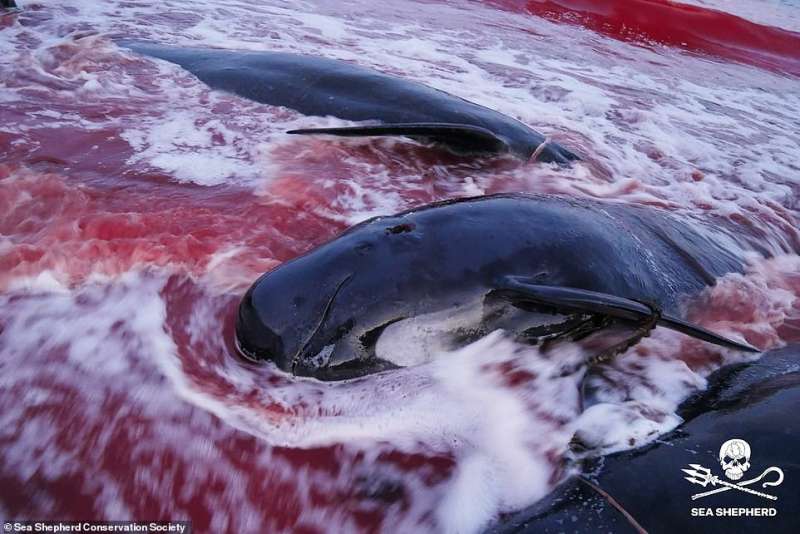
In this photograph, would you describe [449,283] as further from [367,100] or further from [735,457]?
[367,100]

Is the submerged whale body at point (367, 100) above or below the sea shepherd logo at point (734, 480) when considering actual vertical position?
above

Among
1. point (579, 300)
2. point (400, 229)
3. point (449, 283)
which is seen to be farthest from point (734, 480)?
point (400, 229)

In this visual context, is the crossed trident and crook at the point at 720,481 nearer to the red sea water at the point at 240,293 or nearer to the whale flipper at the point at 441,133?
the red sea water at the point at 240,293

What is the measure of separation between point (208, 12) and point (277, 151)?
5.41 metres

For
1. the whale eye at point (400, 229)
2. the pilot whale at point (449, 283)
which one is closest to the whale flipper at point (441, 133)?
the pilot whale at point (449, 283)

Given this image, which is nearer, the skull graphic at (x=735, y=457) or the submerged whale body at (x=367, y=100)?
the skull graphic at (x=735, y=457)

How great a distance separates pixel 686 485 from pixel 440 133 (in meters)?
2.63

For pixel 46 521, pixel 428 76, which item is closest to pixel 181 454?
pixel 46 521

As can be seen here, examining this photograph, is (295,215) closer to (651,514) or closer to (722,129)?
(651,514)

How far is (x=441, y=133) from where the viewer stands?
12.4 feet

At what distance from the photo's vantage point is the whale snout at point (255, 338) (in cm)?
219

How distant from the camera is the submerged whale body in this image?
3887 millimetres

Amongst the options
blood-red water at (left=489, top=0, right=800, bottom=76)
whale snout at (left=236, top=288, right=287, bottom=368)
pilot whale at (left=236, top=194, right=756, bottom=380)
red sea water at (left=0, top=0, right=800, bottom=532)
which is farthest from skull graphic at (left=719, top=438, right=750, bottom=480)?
blood-red water at (left=489, top=0, right=800, bottom=76)

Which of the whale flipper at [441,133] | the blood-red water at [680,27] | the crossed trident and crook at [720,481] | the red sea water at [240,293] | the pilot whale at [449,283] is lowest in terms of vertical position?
the red sea water at [240,293]
